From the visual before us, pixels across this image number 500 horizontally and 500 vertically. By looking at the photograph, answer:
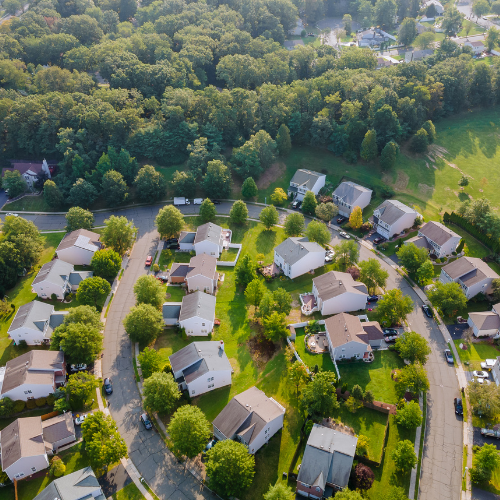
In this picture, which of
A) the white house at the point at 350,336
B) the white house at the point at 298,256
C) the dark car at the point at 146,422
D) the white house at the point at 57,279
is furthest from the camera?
the white house at the point at 298,256

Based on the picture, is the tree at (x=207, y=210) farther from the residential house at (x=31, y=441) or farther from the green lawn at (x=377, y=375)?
the residential house at (x=31, y=441)

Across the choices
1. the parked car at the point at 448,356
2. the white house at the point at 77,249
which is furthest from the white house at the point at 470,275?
the white house at the point at 77,249

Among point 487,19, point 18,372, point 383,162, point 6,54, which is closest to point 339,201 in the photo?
point 383,162

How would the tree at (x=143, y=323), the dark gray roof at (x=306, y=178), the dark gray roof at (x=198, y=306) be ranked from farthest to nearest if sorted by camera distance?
the dark gray roof at (x=306, y=178)
the dark gray roof at (x=198, y=306)
the tree at (x=143, y=323)

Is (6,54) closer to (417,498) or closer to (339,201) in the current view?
(339,201)

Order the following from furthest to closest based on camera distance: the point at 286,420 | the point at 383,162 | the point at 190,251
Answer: the point at 383,162
the point at 190,251
the point at 286,420

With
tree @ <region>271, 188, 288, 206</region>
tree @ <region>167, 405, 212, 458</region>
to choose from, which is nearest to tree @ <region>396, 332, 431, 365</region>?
tree @ <region>167, 405, 212, 458</region>

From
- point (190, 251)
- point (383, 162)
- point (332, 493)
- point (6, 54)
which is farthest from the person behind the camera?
point (6, 54)
